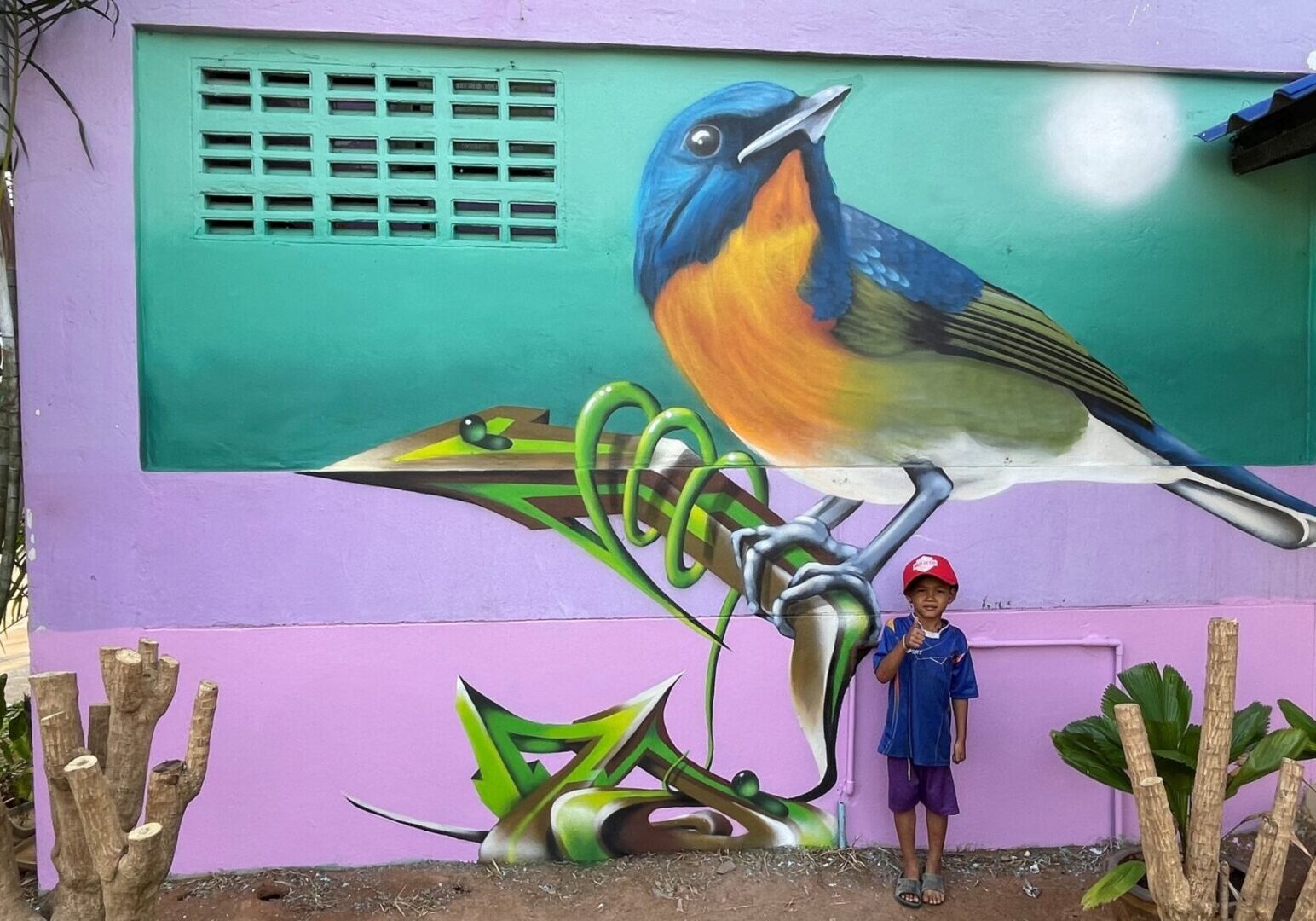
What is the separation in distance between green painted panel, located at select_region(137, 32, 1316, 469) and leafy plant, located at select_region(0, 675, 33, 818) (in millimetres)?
1430

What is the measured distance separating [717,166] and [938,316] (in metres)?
1.08

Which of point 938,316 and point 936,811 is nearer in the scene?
point 936,811

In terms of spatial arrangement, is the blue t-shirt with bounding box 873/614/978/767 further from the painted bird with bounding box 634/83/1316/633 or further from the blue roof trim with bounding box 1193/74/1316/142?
the blue roof trim with bounding box 1193/74/1316/142

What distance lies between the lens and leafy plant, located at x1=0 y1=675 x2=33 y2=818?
138 inches

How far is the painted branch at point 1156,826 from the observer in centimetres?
224

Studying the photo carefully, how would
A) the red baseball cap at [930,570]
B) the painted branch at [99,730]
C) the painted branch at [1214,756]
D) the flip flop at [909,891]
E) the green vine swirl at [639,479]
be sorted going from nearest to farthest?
the painted branch at [99,730] < the painted branch at [1214,756] < the red baseball cap at [930,570] < the flip flop at [909,891] < the green vine swirl at [639,479]

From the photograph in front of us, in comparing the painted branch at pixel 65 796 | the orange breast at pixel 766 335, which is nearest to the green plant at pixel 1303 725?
the orange breast at pixel 766 335

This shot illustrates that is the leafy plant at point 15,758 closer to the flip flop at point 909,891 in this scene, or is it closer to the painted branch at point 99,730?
the painted branch at point 99,730

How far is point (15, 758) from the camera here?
3.58 m

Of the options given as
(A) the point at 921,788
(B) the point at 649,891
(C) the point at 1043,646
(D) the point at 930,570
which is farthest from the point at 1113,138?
(B) the point at 649,891

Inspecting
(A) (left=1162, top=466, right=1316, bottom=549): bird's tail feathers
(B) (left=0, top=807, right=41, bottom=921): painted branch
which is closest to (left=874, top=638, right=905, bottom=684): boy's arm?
(A) (left=1162, top=466, right=1316, bottom=549): bird's tail feathers

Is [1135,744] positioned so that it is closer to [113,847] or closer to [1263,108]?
[1263,108]

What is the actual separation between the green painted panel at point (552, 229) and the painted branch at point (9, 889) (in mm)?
1447

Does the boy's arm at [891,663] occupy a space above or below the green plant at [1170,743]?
above
